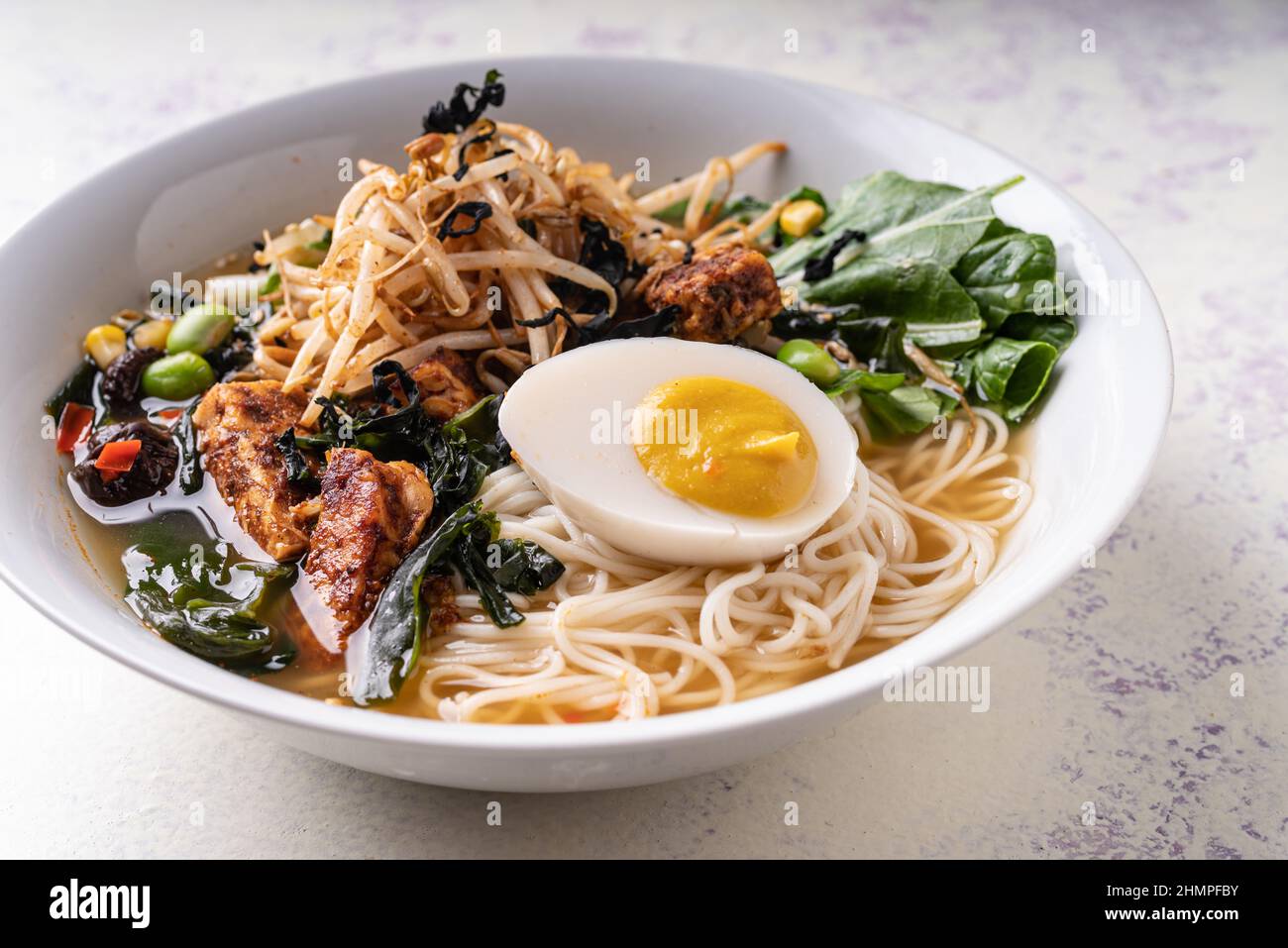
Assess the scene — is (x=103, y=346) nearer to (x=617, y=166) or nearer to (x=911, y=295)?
(x=617, y=166)

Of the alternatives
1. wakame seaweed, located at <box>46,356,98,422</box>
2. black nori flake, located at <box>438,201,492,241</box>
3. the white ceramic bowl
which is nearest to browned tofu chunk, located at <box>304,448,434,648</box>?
the white ceramic bowl

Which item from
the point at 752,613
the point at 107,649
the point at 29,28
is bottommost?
the point at 752,613

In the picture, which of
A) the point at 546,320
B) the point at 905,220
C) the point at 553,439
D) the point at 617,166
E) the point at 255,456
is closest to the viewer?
the point at 553,439

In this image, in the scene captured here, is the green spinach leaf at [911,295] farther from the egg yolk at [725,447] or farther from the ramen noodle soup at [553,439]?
the egg yolk at [725,447]

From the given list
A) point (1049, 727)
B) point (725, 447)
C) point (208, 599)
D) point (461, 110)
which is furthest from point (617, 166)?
point (1049, 727)

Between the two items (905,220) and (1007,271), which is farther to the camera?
(905,220)

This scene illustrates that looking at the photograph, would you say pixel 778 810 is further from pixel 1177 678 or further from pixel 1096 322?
pixel 1096 322

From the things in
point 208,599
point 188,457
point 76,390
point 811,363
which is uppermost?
point 811,363

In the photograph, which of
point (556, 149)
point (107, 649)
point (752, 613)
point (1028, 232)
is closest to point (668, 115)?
point (556, 149)
